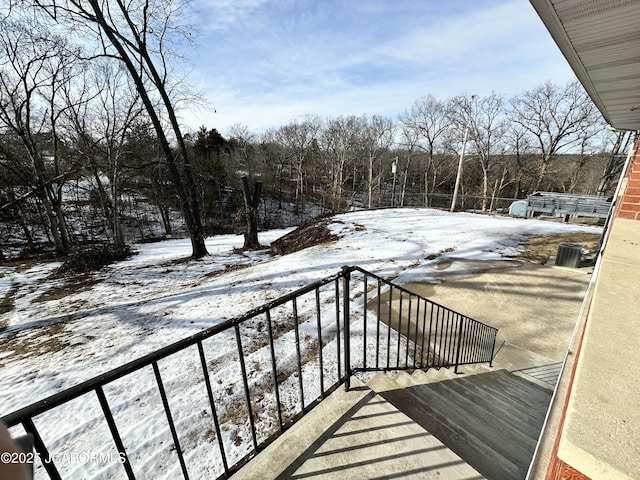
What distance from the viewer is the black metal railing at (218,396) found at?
5.35ft

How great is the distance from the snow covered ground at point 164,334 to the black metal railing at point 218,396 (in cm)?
1

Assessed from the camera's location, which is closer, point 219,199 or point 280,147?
point 219,199

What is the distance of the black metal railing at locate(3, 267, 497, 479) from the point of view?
1.63 meters

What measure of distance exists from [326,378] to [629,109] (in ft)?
19.5

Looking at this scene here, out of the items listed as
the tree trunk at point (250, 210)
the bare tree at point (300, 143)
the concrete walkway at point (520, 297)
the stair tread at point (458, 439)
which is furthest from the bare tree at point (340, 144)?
the stair tread at point (458, 439)

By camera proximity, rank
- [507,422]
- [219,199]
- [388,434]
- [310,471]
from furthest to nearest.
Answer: [219,199], [507,422], [388,434], [310,471]

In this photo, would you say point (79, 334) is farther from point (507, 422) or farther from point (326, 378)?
point (507, 422)

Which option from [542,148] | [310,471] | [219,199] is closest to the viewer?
[310,471]

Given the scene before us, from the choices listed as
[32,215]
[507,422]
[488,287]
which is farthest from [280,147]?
[507,422]

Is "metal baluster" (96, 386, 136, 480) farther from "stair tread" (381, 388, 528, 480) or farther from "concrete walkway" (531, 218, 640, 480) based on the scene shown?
"stair tread" (381, 388, 528, 480)

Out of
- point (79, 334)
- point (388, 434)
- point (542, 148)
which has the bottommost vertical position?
point (79, 334)

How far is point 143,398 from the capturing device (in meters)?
2.72

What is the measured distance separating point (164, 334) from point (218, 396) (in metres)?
2.00

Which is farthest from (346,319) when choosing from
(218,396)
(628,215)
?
(628,215)
